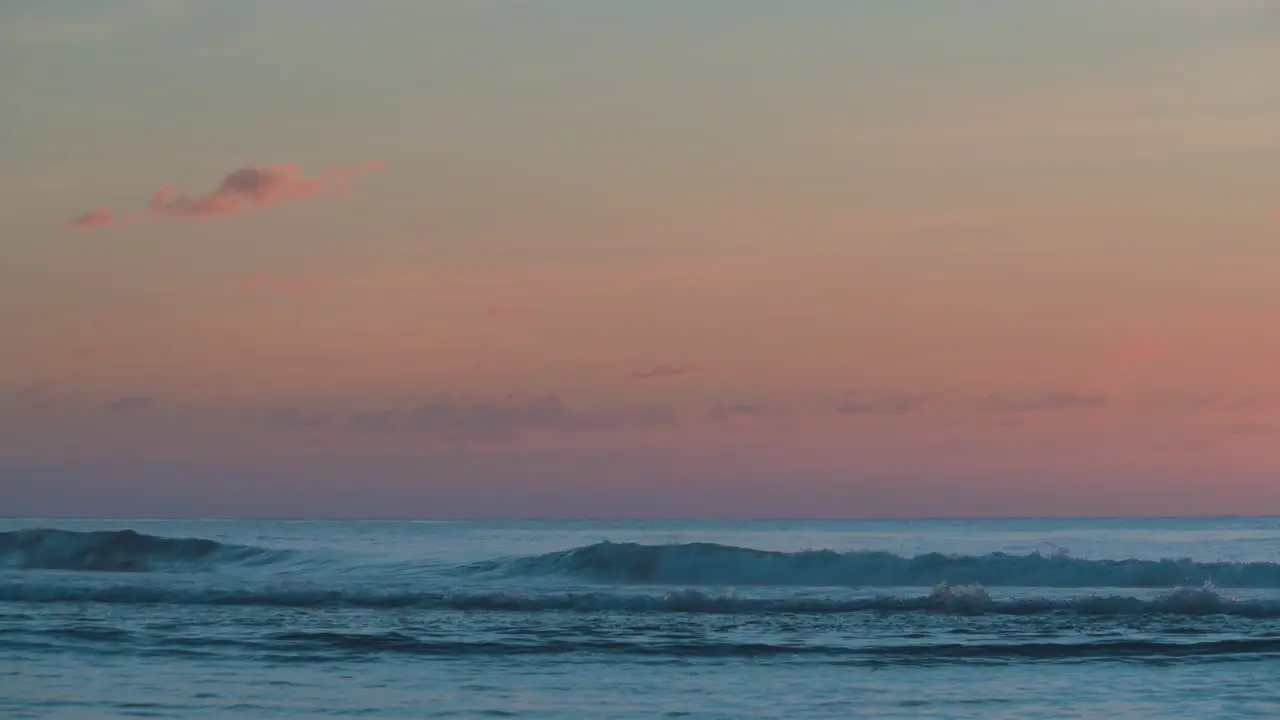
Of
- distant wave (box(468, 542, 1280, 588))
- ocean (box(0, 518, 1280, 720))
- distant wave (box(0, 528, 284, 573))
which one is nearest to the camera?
ocean (box(0, 518, 1280, 720))

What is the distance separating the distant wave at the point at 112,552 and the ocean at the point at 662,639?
527 cm

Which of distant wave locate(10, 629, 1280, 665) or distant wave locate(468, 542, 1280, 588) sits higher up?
distant wave locate(468, 542, 1280, 588)

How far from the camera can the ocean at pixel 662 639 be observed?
15.2m

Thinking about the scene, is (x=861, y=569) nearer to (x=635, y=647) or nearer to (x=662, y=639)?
(x=662, y=639)

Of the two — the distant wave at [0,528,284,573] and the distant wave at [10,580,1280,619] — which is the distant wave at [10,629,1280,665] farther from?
the distant wave at [0,528,284,573]

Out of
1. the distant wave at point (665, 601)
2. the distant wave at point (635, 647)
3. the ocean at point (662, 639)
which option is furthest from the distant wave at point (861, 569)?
the distant wave at point (635, 647)

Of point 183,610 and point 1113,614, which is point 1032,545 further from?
point 183,610

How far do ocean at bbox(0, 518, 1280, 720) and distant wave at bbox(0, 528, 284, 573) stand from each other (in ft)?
Answer: 17.3

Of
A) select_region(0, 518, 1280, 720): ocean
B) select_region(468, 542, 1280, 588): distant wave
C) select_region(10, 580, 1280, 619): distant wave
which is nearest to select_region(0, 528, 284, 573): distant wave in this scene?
select_region(0, 518, 1280, 720): ocean

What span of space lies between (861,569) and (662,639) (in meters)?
13.4

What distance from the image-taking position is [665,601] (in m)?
25.1

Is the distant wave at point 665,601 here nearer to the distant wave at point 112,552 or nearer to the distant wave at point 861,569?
the distant wave at point 861,569

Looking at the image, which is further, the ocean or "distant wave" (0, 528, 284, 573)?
"distant wave" (0, 528, 284, 573)

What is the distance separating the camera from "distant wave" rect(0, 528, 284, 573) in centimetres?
4088
